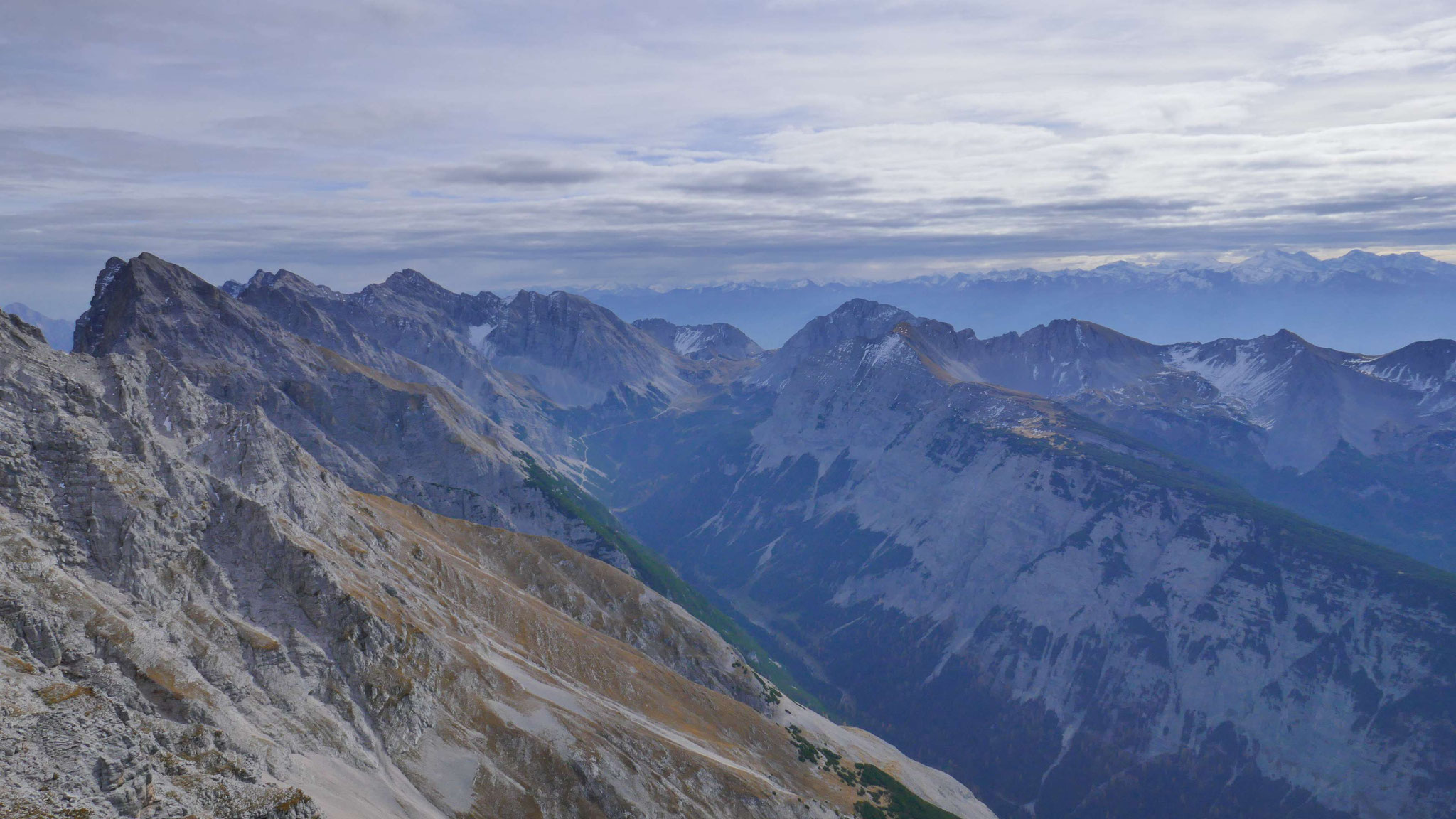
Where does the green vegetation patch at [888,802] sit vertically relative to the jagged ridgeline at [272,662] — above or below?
below

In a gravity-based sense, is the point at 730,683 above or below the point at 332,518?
below

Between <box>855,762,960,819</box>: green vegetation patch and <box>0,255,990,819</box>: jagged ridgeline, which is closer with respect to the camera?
<box>0,255,990,819</box>: jagged ridgeline

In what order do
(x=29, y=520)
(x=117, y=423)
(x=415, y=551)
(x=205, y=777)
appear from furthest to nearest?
(x=415, y=551), (x=117, y=423), (x=29, y=520), (x=205, y=777)

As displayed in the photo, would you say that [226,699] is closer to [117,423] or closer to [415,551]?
[117,423]

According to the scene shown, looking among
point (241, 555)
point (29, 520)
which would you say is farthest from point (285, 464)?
point (29, 520)

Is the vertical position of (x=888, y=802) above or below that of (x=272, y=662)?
below

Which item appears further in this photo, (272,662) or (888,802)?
(888,802)

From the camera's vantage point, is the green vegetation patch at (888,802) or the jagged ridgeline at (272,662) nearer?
the jagged ridgeline at (272,662)

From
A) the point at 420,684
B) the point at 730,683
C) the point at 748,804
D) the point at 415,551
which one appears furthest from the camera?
the point at 730,683

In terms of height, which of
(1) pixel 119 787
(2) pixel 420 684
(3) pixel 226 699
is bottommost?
(2) pixel 420 684

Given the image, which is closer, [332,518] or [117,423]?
[117,423]

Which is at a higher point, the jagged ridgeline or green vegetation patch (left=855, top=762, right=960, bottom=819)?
the jagged ridgeline
